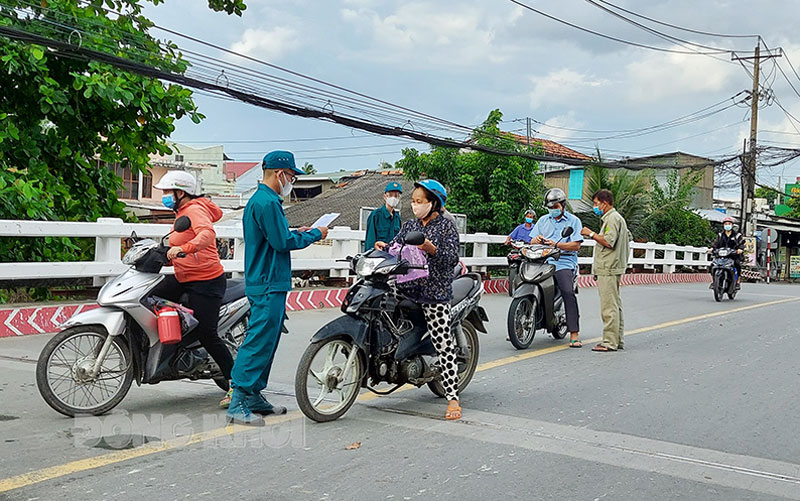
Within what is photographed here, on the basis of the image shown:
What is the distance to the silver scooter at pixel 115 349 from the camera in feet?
17.8

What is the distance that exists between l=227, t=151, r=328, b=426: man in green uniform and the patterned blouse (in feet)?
2.75

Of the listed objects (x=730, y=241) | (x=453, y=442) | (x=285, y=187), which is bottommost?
(x=453, y=442)

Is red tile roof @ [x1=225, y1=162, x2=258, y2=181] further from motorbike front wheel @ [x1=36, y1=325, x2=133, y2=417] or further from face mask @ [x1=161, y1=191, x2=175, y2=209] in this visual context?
motorbike front wheel @ [x1=36, y1=325, x2=133, y2=417]

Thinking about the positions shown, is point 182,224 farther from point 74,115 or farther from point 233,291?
point 74,115

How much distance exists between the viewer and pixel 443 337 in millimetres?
6055

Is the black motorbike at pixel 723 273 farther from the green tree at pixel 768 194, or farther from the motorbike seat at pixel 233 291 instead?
the green tree at pixel 768 194

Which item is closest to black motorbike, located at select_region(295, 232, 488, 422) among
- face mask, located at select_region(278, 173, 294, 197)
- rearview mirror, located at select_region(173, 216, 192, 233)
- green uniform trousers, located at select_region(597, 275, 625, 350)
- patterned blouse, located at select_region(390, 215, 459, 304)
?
patterned blouse, located at select_region(390, 215, 459, 304)

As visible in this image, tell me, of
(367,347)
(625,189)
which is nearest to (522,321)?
(367,347)

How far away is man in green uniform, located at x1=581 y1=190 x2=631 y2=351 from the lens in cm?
952

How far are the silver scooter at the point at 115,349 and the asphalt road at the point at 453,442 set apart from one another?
193mm

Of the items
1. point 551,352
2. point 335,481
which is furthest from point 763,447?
point 551,352

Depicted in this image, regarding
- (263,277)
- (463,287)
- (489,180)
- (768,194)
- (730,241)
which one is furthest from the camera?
(768,194)

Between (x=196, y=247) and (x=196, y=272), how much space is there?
0.19 m

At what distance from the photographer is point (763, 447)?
213 inches
